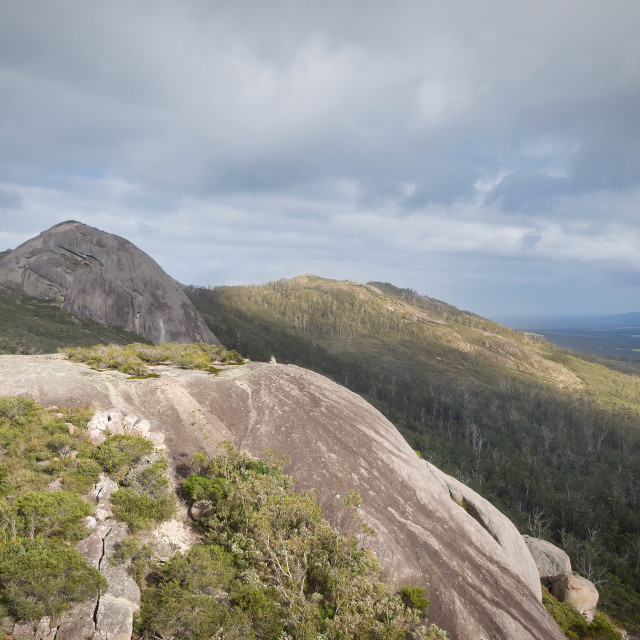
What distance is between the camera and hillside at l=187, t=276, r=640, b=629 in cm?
7600

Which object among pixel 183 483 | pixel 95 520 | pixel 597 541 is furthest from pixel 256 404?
pixel 597 541

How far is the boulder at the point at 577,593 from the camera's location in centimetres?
2891

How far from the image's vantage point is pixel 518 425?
424 ft

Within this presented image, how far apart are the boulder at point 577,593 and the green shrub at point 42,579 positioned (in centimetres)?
3619

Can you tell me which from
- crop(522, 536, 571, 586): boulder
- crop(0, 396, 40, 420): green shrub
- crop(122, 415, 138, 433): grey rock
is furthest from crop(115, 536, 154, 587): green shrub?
crop(522, 536, 571, 586): boulder

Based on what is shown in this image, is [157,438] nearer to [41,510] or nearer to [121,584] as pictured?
[41,510]

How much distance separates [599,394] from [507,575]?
20226 centimetres

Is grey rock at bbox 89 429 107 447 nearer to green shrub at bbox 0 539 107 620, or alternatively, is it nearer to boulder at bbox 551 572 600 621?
green shrub at bbox 0 539 107 620

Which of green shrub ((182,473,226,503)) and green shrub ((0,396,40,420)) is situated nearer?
green shrub ((182,473,226,503))

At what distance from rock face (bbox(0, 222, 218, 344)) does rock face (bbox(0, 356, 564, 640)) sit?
74505 mm

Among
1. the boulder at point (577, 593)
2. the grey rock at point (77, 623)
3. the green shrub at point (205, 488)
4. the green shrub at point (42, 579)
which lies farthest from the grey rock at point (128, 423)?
the boulder at point (577, 593)

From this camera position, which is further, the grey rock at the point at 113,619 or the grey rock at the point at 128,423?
the grey rock at the point at 128,423

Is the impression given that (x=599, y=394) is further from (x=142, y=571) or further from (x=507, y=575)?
(x=142, y=571)

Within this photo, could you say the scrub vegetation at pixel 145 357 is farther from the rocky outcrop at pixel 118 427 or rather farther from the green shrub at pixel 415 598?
the green shrub at pixel 415 598
